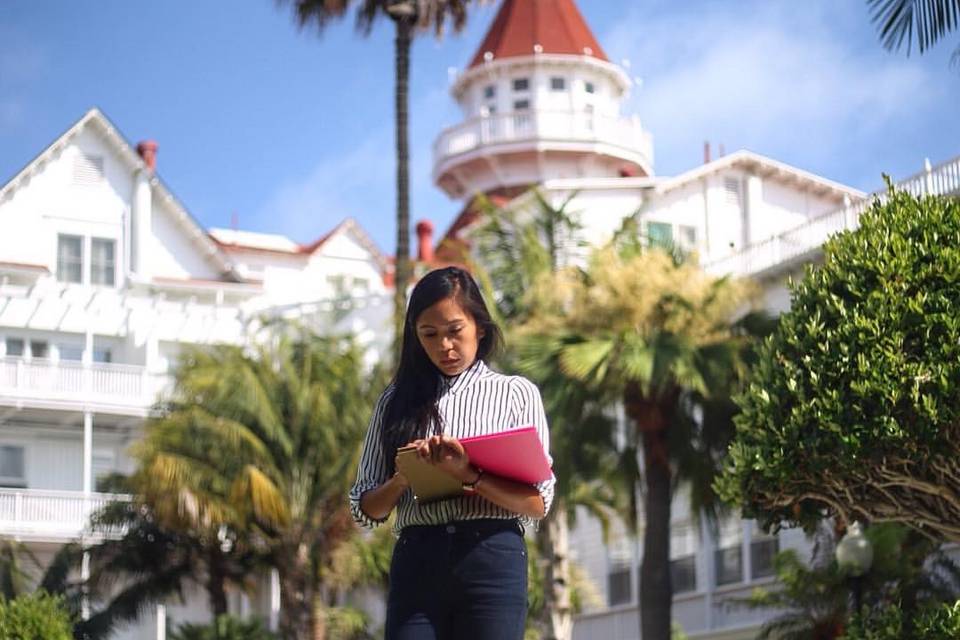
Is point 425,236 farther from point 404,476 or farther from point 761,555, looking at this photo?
point 404,476

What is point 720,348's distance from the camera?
2562 cm

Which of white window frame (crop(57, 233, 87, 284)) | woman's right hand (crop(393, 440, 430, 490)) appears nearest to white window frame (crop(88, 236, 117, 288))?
white window frame (crop(57, 233, 87, 284))

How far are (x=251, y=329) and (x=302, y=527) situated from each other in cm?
1752

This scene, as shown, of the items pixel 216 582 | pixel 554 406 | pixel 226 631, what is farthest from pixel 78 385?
pixel 554 406

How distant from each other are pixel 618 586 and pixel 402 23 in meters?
13.6

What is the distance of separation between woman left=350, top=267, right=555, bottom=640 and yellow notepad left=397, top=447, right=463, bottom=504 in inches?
1.4

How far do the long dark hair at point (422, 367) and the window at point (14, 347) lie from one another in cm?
3967

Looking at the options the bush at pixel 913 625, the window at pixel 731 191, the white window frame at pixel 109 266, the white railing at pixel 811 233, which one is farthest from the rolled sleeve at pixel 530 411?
the white window frame at pixel 109 266

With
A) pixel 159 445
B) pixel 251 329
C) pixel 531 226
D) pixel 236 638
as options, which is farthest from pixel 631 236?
pixel 251 329

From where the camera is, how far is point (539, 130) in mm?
54062

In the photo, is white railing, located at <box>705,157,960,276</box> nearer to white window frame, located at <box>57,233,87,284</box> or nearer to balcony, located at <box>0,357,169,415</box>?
balcony, located at <box>0,357,169,415</box>

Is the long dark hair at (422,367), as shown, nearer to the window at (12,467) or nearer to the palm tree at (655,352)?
the palm tree at (655,352)

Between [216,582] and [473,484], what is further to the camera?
[216,582]

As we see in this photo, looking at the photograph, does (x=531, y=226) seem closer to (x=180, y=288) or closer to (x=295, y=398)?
(x=295, y=398)
